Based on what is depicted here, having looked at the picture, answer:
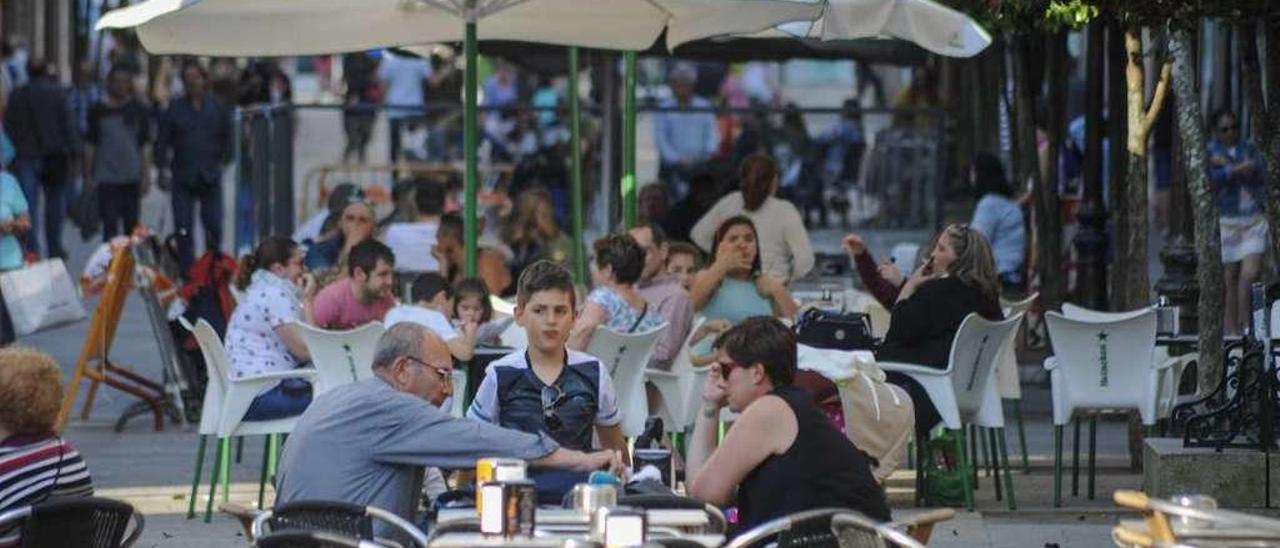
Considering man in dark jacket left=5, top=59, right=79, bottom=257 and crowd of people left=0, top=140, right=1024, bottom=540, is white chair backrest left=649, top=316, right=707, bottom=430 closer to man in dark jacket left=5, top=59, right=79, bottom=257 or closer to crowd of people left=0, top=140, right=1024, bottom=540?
crowd of people left=0, top=140, right=1024, bottom=540

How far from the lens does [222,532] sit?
11.9m

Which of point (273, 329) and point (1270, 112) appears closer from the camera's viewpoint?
point (1270, 112)

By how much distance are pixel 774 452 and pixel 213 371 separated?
182 inches

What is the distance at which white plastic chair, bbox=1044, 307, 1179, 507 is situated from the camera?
12.5 meters

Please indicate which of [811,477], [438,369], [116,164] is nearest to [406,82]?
[116,164]

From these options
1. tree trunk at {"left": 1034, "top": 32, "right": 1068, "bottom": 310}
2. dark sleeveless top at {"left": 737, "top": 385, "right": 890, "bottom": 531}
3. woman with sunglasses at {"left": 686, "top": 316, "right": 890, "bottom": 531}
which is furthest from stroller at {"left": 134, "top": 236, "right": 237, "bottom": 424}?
dark sleeveless top at {"left": 737, "top": 385, "right": 890, "bottom": 531}

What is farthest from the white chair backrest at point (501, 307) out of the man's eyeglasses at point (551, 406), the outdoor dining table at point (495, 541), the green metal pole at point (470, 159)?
the outdoor dining table at point (495, 541)

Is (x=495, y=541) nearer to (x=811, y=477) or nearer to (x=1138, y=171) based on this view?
(x=811, y=477)

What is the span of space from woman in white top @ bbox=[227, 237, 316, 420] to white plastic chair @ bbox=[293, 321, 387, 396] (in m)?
0.33

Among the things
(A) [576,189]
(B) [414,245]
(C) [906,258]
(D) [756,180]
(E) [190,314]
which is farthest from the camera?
(B) [414,245]

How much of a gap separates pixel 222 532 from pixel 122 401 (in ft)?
17.2

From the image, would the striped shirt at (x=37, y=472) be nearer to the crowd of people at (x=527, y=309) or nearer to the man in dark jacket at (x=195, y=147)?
the crowd of people at (x=527, y=309)

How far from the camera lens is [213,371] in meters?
12.5

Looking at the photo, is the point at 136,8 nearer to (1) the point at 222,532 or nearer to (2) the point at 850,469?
(1) the point at 222,532
